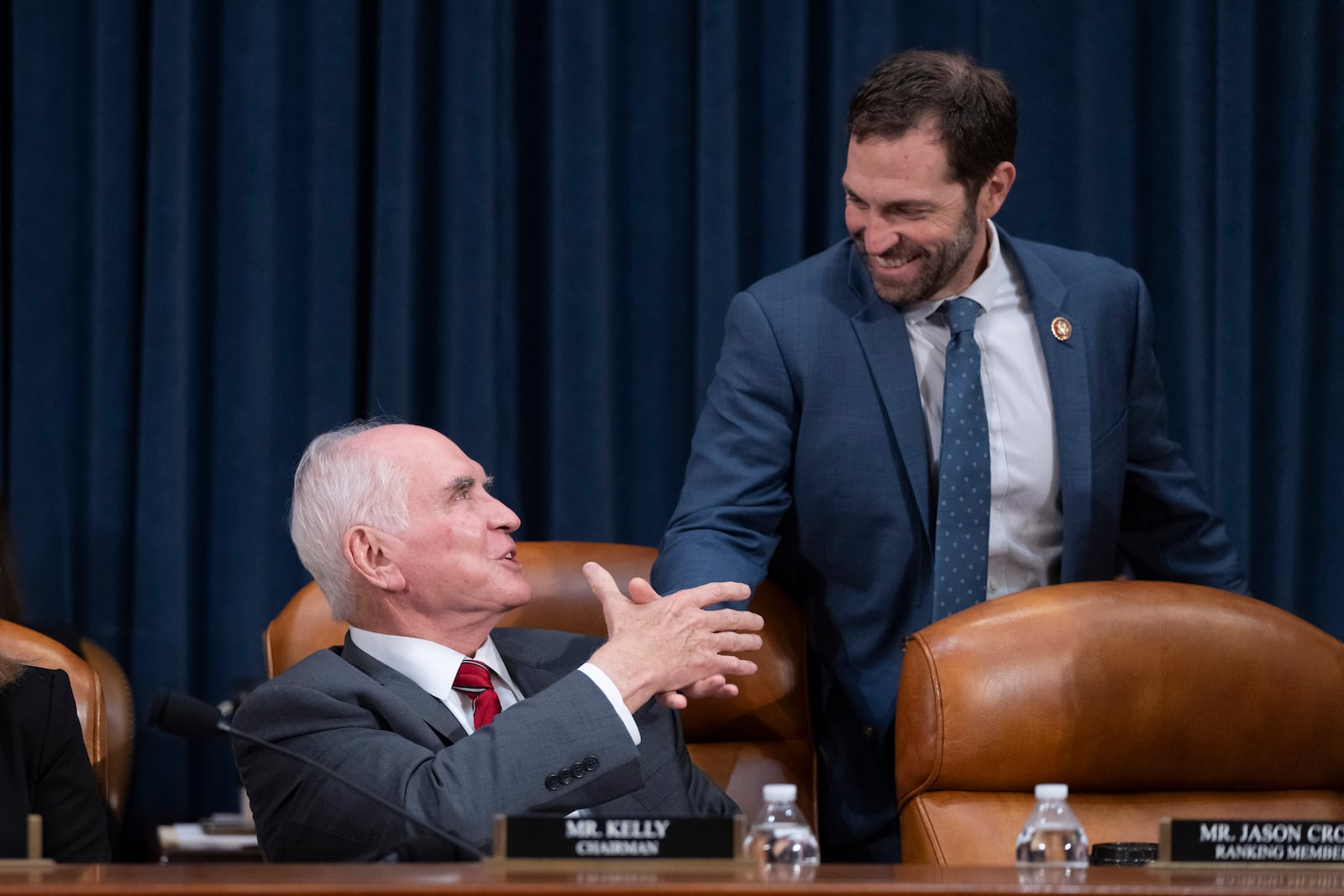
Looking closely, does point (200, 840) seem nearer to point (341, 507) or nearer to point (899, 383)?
point (341, 507)

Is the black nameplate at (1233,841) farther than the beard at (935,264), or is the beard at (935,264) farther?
the beard at (935,264)

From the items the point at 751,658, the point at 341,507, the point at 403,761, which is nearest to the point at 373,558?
the point at 341,507

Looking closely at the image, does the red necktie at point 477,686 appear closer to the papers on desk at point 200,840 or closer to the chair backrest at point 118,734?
the chair backrest at point 118,734

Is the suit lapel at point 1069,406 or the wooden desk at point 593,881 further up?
the suit lapel at point 1069,406

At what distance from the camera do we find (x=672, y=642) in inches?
77.9

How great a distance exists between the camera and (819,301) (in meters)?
2.51

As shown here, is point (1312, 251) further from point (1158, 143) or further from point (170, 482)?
point (170, 482)

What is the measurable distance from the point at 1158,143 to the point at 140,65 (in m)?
2.26

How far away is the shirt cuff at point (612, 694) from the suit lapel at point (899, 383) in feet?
2.41

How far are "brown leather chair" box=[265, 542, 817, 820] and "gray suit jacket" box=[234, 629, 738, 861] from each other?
36 cm

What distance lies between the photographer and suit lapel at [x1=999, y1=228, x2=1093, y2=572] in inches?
95.8

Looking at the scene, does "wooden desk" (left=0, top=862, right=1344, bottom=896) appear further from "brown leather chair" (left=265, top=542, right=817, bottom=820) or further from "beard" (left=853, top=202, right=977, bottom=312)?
"beard" (left=853, top=202, right=977, bottom=312)

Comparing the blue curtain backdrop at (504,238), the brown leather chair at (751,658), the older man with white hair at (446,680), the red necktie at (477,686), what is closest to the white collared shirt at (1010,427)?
the brown leather chair at (751,658)

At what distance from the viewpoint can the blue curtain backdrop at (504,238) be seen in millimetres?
3127
